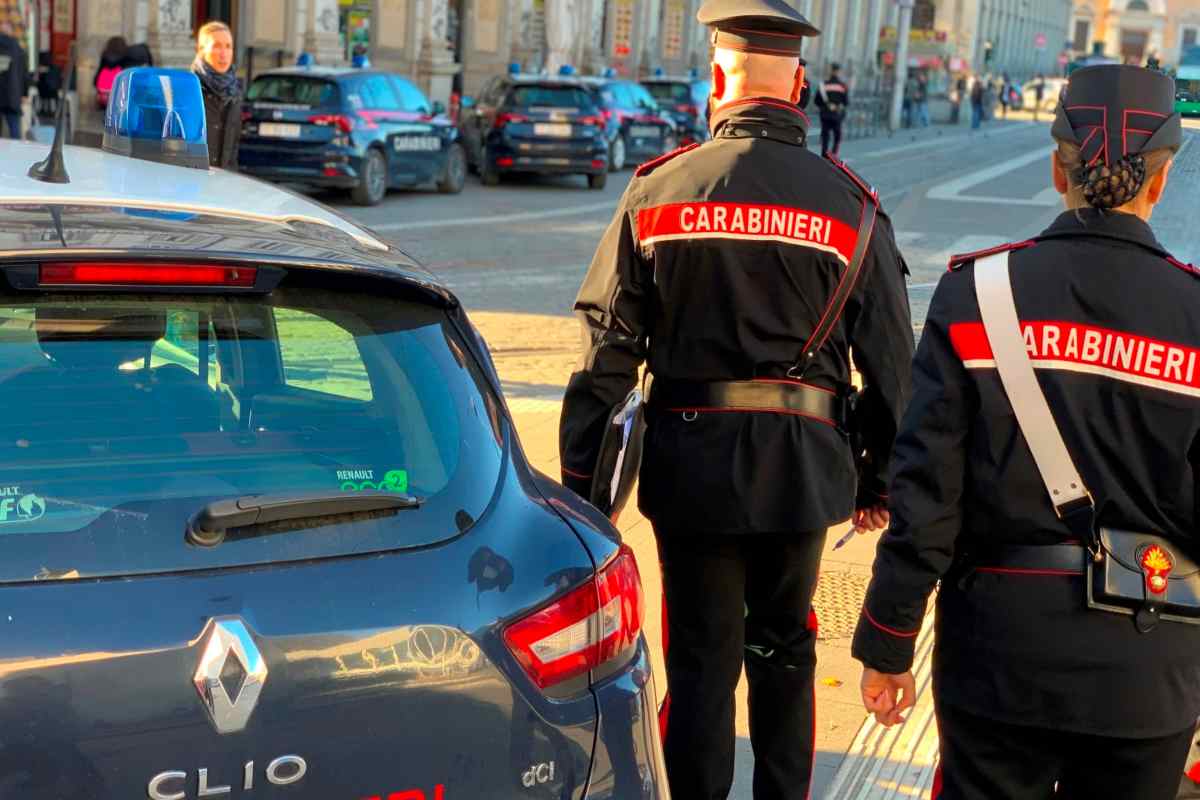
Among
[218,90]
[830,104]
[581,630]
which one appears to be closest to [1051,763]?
[581,630]

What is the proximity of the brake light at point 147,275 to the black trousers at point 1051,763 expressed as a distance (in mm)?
1364

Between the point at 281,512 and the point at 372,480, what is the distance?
21 centimetres

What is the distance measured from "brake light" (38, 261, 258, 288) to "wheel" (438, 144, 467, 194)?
19.4m

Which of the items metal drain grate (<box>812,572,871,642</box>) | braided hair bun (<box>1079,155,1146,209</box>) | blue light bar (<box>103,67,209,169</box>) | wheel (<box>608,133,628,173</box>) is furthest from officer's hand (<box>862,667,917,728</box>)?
wheel (<box>608,133,628,173</box>)

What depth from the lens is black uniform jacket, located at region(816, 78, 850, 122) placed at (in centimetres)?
3444

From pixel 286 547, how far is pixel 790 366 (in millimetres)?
1473

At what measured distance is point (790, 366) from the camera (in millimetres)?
3684

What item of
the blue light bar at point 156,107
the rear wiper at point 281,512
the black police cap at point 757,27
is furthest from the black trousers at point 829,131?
→ the rear wiper at point 281,512

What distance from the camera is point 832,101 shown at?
114 ft

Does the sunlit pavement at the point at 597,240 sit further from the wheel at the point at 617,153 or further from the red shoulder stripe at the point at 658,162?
the red shoulder stripe at the point at 658,162

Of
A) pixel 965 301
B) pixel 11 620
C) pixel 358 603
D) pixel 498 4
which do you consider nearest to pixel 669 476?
pixel 965 301

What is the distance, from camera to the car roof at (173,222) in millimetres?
2635

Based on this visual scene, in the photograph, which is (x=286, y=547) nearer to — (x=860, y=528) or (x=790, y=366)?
(x=790, y=366)

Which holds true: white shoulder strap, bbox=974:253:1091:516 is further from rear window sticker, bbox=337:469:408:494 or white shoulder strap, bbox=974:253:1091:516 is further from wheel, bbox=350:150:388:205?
wheel, bbox=350:150:388:205
